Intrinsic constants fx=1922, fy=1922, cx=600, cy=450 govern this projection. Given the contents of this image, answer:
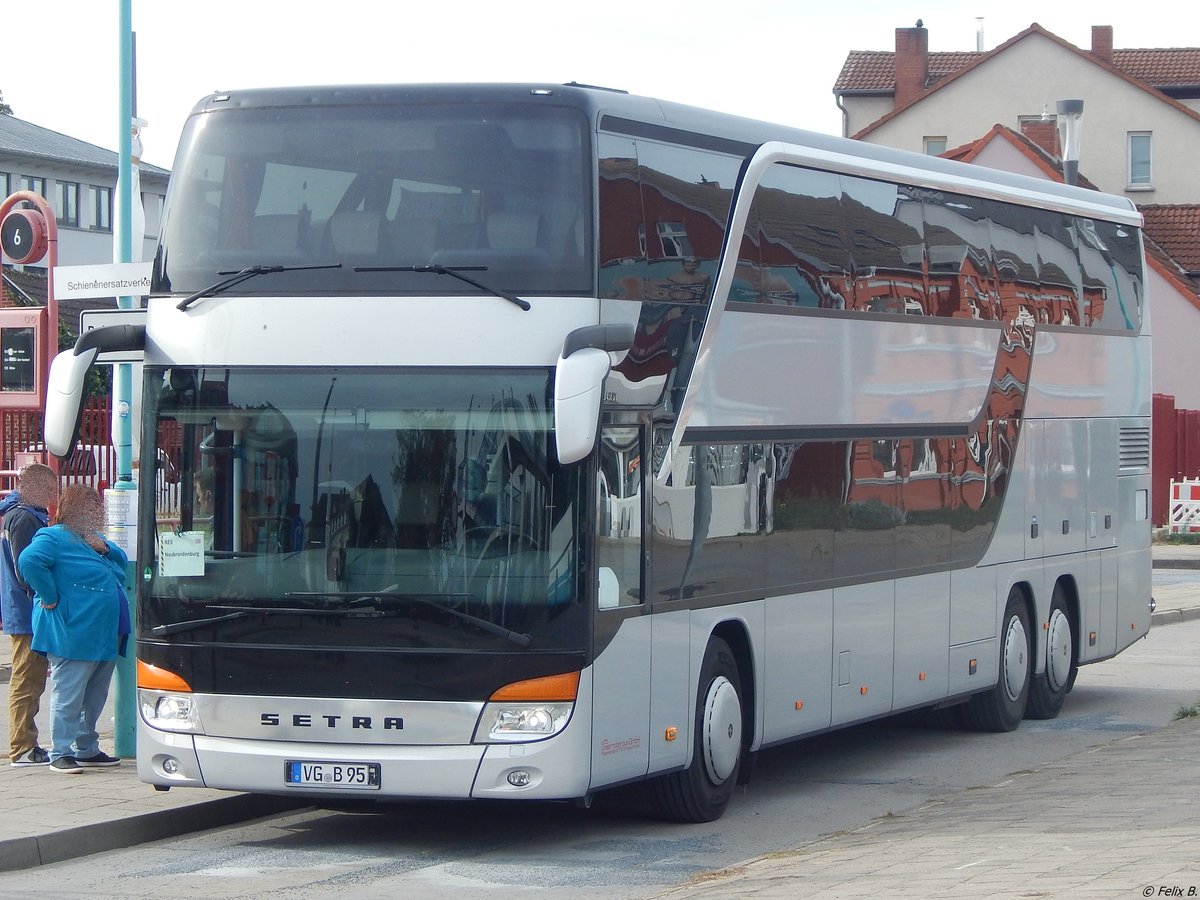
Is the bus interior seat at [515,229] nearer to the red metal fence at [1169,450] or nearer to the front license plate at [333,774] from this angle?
the front license plate at [333,774]

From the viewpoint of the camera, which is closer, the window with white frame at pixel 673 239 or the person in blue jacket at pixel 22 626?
the window with white frame at pixel 673 239

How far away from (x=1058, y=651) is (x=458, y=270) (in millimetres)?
8222

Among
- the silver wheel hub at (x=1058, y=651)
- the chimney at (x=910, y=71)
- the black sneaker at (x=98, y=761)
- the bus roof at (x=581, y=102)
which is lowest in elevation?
the black sneaker at (x=98, y=761)

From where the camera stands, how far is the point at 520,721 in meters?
9.26

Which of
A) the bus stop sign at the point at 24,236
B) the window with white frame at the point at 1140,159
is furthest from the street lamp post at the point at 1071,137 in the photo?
the window with white frame at the point at 1140,159

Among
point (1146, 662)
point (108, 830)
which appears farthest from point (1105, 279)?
point (108, 830)

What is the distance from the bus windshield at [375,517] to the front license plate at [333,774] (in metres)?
0.59

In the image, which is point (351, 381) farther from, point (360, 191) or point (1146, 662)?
point (1146, 662)

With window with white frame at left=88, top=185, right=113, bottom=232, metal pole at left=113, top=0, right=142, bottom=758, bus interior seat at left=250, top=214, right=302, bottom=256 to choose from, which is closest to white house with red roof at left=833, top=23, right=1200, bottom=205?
window with white frame at left=88, top=185, right=113, bottom=232

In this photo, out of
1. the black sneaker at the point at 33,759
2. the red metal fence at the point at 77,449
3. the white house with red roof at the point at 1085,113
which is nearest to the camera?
the black sneaker at the point at 33,759

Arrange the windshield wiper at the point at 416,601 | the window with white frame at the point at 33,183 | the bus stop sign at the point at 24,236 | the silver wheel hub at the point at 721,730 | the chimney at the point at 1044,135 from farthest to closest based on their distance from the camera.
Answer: the window with white frame at the point at 33,183
the chimney at the point at 1044,135
the bus stop sign at the point at 24,236
the silver wheel hub at the point at 721,730
the windshield wiper at the point at 416,601

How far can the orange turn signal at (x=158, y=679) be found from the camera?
9.69 meters

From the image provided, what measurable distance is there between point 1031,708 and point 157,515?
8.51 meters

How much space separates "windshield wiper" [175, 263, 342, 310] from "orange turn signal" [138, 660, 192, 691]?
1871 mm
